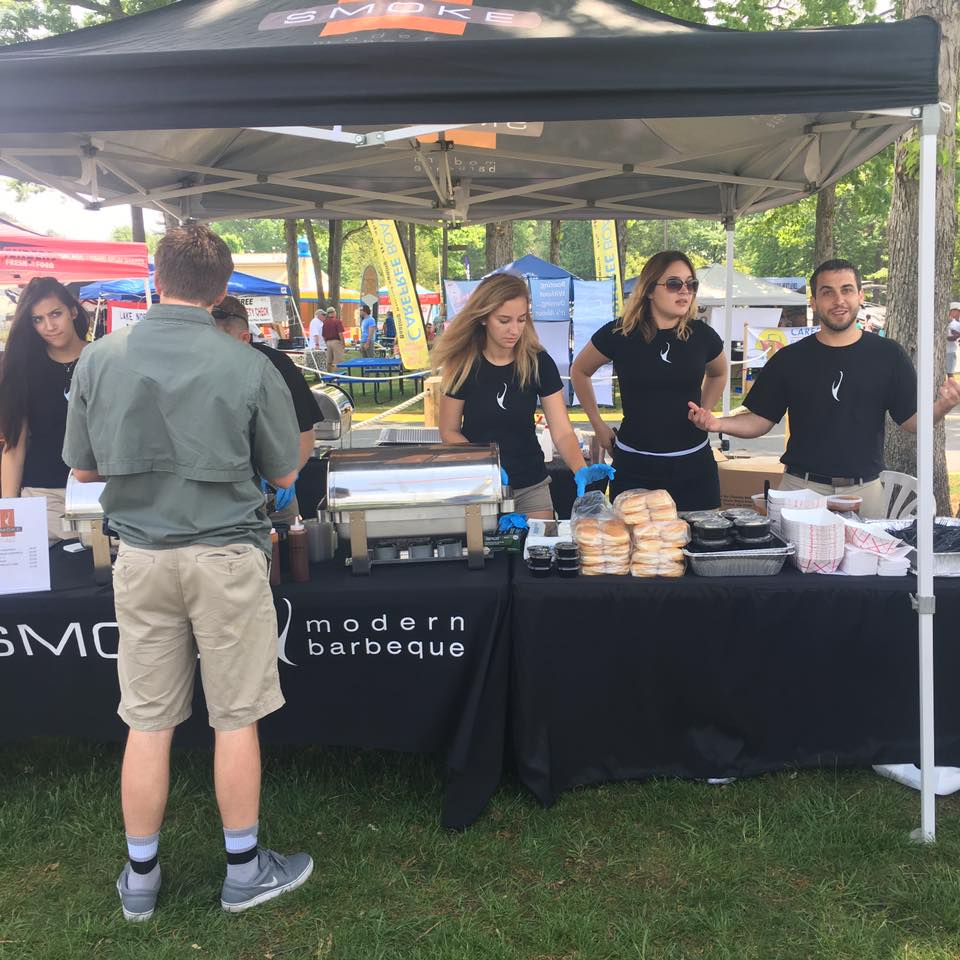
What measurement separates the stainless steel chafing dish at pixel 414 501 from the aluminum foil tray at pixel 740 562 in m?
0.59

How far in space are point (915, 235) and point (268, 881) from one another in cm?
523

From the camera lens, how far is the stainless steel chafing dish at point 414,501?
2.52m

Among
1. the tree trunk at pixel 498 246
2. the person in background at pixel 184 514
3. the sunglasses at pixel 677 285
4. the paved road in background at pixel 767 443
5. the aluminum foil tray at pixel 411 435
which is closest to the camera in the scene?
the person in background at pixel 184 514

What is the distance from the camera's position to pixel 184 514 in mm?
1953

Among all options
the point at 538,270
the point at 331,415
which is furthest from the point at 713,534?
the point at 538,270

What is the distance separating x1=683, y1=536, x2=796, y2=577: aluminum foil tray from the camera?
251 cm

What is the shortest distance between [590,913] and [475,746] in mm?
553

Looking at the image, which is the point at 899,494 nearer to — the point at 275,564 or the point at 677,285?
the point at 677,285

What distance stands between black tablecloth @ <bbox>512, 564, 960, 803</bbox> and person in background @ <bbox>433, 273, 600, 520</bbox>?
69 cm

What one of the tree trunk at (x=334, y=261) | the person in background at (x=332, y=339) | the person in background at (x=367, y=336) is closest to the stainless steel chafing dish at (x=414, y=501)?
the person in background at (x=332, y=339)

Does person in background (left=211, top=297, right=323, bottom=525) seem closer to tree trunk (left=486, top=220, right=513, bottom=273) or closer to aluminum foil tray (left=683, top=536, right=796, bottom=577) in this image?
aluminum foil tray (left=683, top=536, right=796, bottom=577)

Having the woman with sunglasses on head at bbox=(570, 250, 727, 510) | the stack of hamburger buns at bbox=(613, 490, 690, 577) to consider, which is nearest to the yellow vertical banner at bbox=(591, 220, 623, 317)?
the woman with sunglasses on head at bbox=(570, 250, 727, 510)

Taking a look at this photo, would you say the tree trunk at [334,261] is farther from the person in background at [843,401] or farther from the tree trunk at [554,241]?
the person in background at [843,401]

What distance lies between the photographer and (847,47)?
208 centimetres
